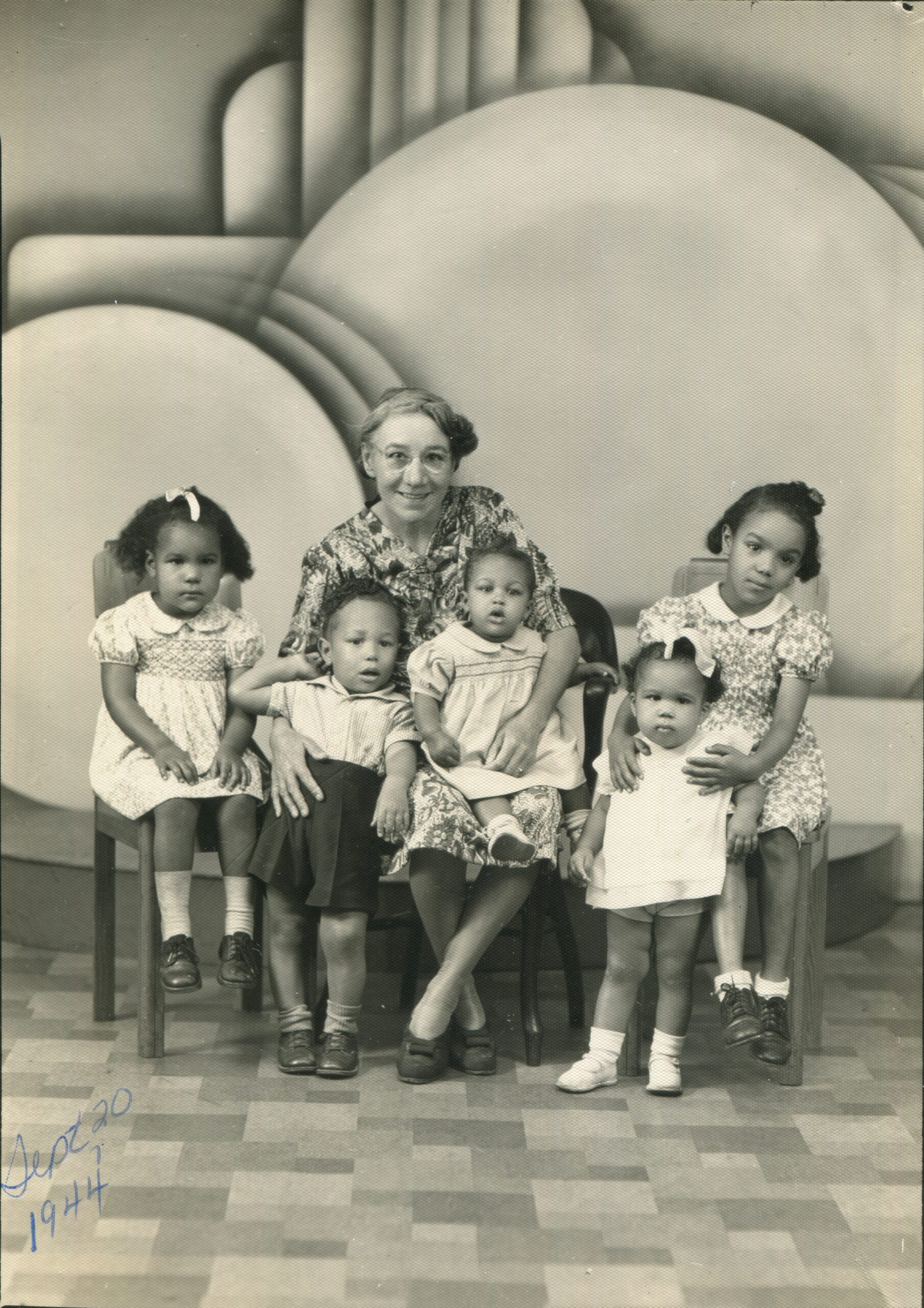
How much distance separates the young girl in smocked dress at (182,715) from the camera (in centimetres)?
373

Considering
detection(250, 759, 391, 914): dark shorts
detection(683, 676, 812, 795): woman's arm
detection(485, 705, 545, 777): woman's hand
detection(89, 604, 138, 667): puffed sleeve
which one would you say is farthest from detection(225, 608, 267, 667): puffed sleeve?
detection(683, 676, 812, 795): woman's arm

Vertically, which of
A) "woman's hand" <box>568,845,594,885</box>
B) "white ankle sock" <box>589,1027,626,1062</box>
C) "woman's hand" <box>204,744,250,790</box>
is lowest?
"white ankle sock" <box>589,1027,626,1062</box>

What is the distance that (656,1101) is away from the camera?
3594mm

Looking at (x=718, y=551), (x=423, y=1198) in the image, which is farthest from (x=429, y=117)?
(x=423, y=1198)

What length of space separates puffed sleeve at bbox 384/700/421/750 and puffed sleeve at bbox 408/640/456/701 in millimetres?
58

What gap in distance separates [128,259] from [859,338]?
2479mm

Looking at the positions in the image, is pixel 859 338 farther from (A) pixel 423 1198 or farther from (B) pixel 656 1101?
(A) pixel 423 1198

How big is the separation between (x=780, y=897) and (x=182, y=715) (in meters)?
1.60

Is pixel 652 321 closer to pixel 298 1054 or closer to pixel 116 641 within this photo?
pixel 116 641

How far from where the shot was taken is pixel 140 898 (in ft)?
12.3

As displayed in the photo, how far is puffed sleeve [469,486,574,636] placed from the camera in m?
3.87

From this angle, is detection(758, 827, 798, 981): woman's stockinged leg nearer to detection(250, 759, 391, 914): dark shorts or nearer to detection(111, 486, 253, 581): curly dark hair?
detection(250, 759, 391, 914): dark shorts

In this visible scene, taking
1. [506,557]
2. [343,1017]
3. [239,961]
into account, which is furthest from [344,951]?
[506,557]

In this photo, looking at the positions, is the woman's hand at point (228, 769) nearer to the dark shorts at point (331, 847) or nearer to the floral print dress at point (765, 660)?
the dark shorts at point (331, 847)
